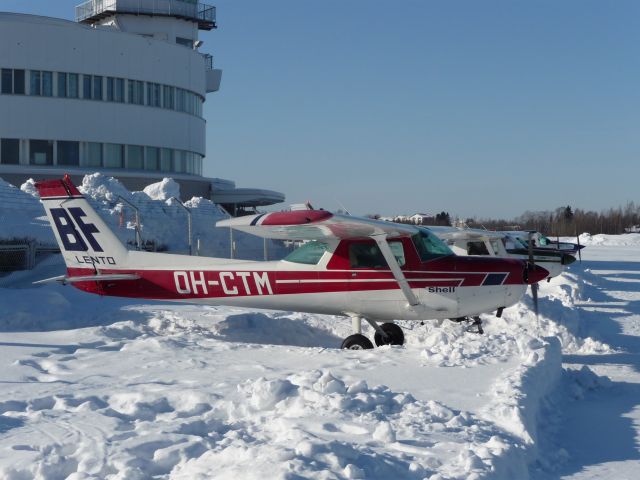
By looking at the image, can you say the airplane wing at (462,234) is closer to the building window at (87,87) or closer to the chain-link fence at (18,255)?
the chain-link fence at (18,255)

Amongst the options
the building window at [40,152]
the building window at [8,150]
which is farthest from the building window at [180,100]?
the building window at [8,150]

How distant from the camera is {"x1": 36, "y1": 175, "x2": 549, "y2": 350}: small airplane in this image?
35.2 feet

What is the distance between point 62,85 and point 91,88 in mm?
1256

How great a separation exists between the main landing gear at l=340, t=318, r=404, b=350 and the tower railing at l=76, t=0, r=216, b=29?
3514 centimetres

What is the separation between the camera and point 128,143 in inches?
1387

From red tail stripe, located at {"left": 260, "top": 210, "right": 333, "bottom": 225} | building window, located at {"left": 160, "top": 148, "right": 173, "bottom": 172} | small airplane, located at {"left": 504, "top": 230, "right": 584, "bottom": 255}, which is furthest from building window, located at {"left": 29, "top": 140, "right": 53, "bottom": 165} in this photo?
red tail stripe, located at {"left": 260, "top": 210, "right": 333, "bottom": 225}

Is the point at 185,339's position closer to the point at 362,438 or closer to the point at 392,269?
the point at 392,269

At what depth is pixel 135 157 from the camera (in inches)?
1406

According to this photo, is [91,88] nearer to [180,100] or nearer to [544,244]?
[180,100]

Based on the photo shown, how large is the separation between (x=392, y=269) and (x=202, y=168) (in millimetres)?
31838

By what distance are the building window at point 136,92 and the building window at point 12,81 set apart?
15.4ft

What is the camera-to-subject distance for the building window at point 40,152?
33.1 metres

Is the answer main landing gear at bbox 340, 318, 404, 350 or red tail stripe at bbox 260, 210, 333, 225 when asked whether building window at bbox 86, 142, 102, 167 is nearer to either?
main landing gear at bbox 340, 318, 404, 350

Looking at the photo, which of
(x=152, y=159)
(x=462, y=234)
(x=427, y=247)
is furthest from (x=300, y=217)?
(x=152, y=159)
